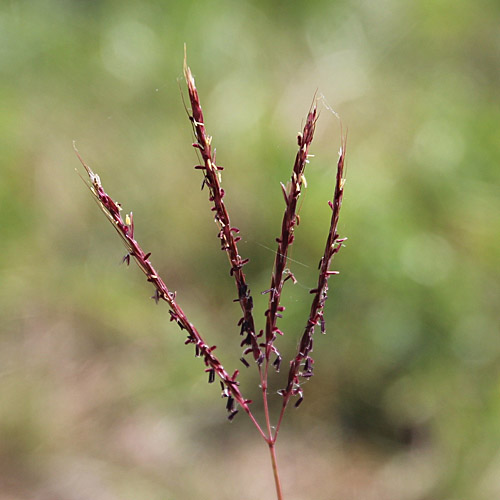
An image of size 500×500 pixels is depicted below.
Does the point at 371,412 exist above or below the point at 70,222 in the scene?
below

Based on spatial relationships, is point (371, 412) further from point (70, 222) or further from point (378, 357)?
point (70, 222)

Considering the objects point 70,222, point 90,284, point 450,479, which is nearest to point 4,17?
point 70,222

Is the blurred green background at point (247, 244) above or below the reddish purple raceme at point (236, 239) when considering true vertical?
above

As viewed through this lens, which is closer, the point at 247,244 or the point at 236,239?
the point at 236,239

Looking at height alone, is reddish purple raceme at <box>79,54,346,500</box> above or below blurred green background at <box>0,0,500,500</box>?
below

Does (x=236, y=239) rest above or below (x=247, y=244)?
below

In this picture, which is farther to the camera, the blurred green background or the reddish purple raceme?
the blurred green background

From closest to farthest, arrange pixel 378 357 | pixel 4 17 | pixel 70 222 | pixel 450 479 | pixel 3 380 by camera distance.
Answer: pixel 450 479 < pixel 378 357 < pixel 3 380 < pixel 70 222 < pixel 4 17

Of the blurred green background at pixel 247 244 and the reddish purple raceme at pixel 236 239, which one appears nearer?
the reddish purple raceme at pixel 236 239
